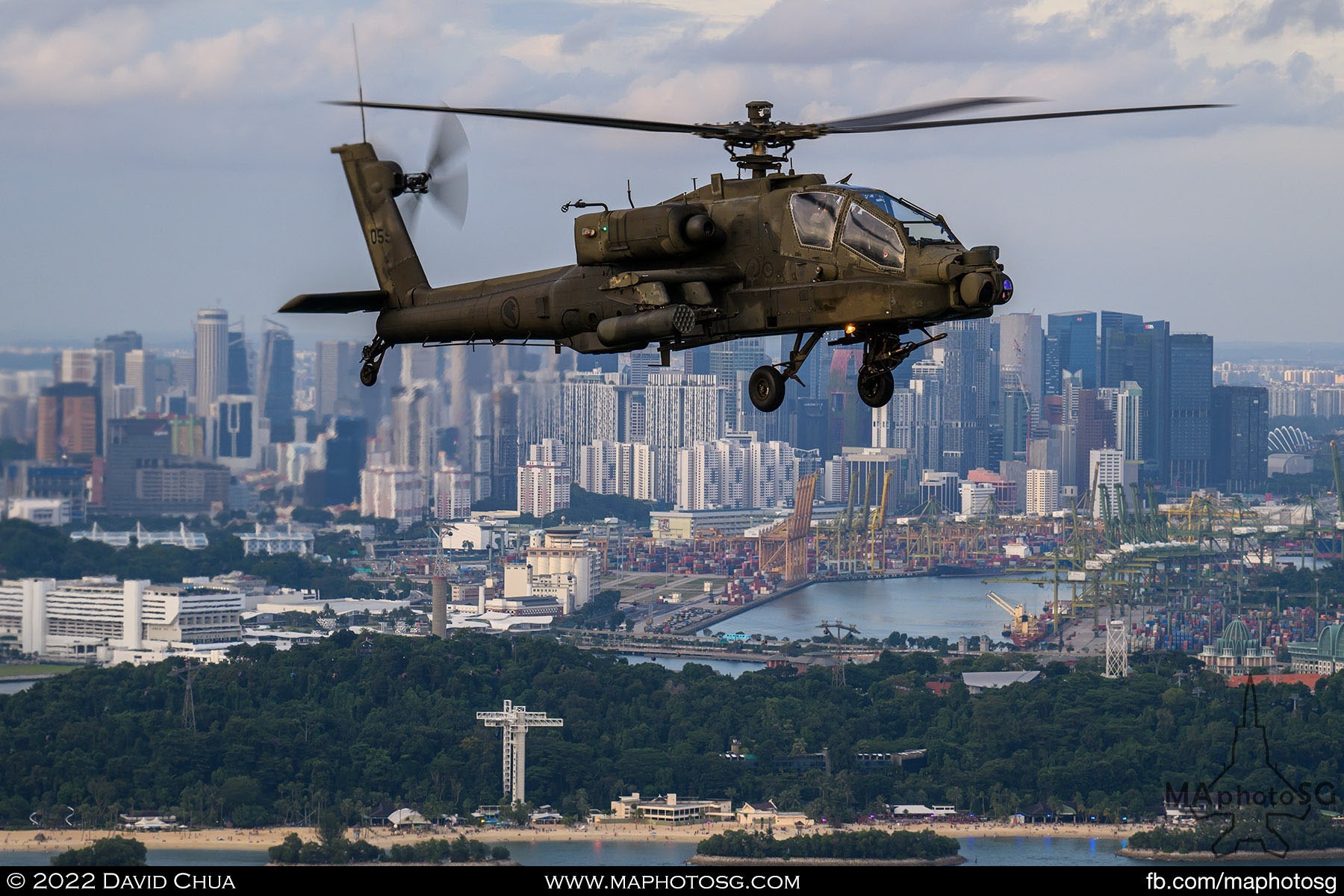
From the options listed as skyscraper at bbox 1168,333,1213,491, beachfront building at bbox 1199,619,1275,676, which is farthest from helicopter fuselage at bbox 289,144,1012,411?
skyscraper at bbox 1168,333,1213,491

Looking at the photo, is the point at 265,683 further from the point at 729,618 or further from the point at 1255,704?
the point at 729,618

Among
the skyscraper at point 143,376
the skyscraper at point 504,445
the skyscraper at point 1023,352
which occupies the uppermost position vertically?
the skyscraper at point 1023,352

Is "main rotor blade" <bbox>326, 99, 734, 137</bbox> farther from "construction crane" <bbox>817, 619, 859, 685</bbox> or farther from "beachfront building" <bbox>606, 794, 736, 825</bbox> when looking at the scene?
"construction crane" <bbox>817, 619, 859, 685</bbox>

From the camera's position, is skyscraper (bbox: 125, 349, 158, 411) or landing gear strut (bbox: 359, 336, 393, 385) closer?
landing gear strut (bbox: 359, 336, 393, 385)

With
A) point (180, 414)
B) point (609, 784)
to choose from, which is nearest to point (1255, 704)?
point (609, 784)

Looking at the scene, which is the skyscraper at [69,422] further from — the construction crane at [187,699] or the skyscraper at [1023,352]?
the skyscraper at [1023,352]

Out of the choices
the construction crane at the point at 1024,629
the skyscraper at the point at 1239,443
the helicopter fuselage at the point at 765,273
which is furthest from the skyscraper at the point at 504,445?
the helicopter fuselage at the point at 765,273

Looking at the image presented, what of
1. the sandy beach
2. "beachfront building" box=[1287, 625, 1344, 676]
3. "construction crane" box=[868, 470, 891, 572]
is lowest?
the sandy beach
